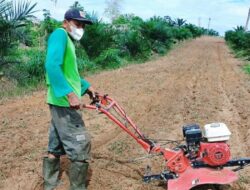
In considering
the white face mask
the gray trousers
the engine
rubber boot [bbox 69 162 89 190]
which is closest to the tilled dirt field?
rubber boot [bbox 69 162 89 190]

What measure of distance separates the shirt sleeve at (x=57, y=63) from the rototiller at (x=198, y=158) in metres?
0.37

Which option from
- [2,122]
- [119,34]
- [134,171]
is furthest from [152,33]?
[134,171]

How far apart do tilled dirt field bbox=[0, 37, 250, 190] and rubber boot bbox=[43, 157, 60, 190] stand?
11 centimetres

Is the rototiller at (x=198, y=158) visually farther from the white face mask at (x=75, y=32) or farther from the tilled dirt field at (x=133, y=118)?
the white face mask at (x=75, y=32)

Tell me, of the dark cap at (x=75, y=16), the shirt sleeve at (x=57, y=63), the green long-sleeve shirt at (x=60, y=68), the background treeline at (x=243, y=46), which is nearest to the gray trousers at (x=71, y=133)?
the green long-sleeve shirt at (x=60, y=68)

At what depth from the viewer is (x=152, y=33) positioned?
27.0 m

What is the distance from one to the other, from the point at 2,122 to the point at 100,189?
3.31m

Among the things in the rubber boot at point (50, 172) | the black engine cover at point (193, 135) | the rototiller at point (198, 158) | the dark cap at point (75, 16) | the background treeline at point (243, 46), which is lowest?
the background treeline at point (243, 46)

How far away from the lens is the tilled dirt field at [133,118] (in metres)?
5.26

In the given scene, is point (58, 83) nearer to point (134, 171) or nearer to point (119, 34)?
point (134, 171)

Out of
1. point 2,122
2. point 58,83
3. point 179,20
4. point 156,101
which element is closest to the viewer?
point 58,83

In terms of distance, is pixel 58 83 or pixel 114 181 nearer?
pixel 58 83

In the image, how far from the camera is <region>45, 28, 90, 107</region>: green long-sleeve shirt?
4.20m

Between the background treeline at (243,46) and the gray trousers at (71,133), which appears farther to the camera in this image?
the background treeline at (243,46)
